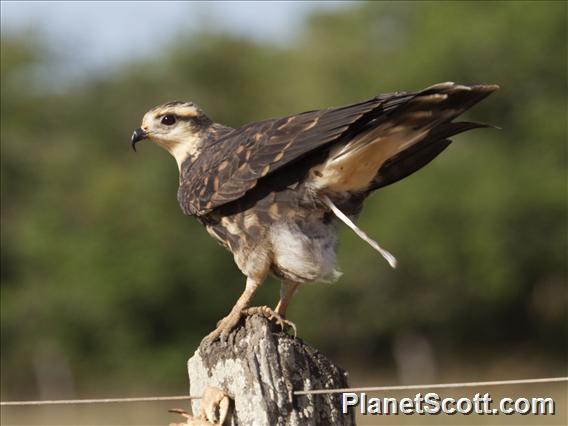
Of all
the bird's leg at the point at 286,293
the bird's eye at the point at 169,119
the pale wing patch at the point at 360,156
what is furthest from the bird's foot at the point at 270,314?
the bird's eye at the point at 169,119

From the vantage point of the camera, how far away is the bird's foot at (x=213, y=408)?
12.7ft

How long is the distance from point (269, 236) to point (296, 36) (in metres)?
43.5

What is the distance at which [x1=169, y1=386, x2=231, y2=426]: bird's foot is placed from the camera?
388 centimetres

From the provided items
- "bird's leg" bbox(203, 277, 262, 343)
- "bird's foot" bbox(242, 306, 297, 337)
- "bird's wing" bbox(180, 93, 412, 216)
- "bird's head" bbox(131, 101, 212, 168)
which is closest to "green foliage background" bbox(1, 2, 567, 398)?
"bird's head" bbox(131, 101, 212, 168)

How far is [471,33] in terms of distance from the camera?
28234 millimetres

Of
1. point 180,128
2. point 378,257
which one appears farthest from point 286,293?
point 378,257

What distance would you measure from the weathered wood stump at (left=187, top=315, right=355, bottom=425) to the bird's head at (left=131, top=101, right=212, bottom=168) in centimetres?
214

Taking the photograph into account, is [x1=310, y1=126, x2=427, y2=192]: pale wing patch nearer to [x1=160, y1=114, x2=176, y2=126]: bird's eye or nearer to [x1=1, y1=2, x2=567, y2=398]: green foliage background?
[x1=160, y1=114, x2=176, y2=126]: bird's eye

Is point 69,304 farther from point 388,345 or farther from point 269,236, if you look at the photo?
point 269,236

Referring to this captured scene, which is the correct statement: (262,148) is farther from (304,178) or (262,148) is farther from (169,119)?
(169,119)

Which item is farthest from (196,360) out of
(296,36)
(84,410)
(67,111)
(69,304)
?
(296,36)

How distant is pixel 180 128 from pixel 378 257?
2058 cm

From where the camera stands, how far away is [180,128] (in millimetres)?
6117

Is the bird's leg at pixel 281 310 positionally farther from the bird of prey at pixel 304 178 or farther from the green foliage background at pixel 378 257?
the green foliage background at pixel 378 257
